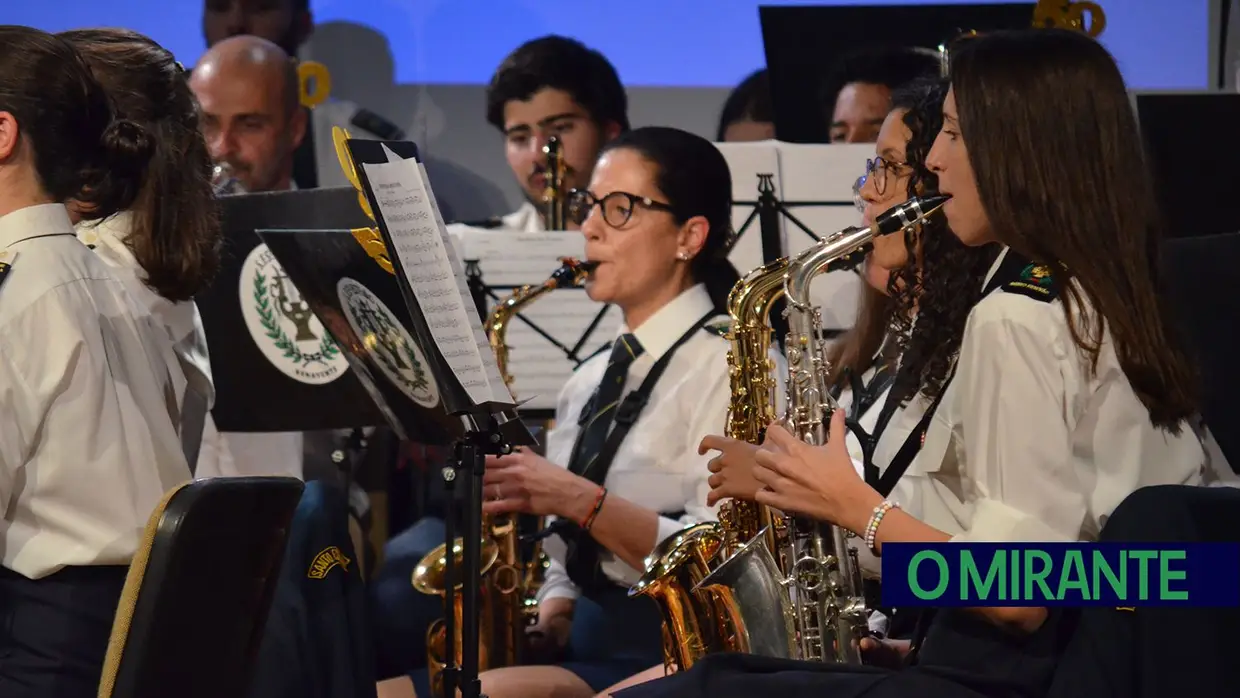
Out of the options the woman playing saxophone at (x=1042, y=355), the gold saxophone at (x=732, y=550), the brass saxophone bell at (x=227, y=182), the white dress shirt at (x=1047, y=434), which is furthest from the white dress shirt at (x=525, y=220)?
the white dress shirt at (x=1047, y=434)

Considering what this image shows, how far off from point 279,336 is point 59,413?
1082 mm

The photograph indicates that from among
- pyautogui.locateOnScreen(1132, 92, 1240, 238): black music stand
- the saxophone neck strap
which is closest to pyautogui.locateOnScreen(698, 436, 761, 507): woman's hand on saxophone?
the saxophone neck strap

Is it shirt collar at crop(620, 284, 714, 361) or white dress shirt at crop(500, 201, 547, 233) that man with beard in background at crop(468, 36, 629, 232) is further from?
shirt collar at crop(620, 284, 714, 361)

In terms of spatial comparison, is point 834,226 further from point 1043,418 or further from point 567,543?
point 1043,418

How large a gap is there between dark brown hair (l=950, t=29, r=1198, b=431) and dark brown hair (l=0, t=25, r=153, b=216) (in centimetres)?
125

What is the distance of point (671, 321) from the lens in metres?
3.01

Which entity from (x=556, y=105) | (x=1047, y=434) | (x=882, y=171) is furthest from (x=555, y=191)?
(x=1047, y=434)

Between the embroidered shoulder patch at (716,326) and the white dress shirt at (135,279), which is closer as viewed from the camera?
the white dress shirt at (135,279)

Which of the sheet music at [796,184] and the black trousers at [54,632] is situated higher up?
the sheet music at [796,184]

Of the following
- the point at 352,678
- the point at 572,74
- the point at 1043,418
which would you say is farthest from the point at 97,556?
the point at 572,74

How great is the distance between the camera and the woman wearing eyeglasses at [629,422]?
2750 mm

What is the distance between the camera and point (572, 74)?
4340 millimetres

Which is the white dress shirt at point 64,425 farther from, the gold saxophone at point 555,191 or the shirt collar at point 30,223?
the gold saxophone at point 555,191

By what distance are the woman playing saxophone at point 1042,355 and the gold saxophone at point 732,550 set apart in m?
0.37
